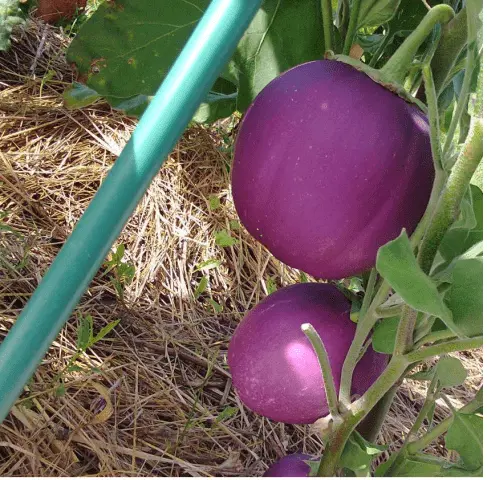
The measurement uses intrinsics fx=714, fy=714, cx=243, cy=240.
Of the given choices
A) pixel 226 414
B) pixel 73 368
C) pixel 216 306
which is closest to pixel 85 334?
pixel 73 368

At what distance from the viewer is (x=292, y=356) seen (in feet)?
1.85

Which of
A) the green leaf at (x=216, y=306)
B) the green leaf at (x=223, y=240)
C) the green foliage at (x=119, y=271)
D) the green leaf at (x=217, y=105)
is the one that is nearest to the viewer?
the green leaf at (x=217, y=105)

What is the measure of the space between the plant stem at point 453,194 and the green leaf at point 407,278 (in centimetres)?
5

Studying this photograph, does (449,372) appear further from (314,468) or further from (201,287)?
(201,287)

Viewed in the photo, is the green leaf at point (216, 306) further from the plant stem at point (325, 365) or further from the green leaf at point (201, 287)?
the plant stem at point (325, 365)

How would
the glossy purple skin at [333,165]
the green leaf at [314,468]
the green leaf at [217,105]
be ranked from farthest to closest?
1. the green leaf at [217,105]
2. the green leaf at [314,468]
3. the glossy purple skin at [333,165]

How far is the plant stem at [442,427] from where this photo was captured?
491 mm

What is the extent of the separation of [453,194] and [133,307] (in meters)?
0.84

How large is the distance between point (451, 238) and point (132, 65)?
1.15ft

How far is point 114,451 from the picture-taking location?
885 millimetres

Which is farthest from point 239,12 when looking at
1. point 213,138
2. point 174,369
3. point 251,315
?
point 213,138

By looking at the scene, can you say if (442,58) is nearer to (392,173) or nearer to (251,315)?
(392,173)

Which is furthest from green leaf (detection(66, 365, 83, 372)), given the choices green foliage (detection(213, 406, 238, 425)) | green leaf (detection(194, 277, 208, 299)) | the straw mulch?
green leaf (detection(194, 277, 208, 299))

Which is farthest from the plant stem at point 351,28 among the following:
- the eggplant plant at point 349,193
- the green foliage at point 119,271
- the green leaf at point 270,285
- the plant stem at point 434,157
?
the green leaf at point 270,285
